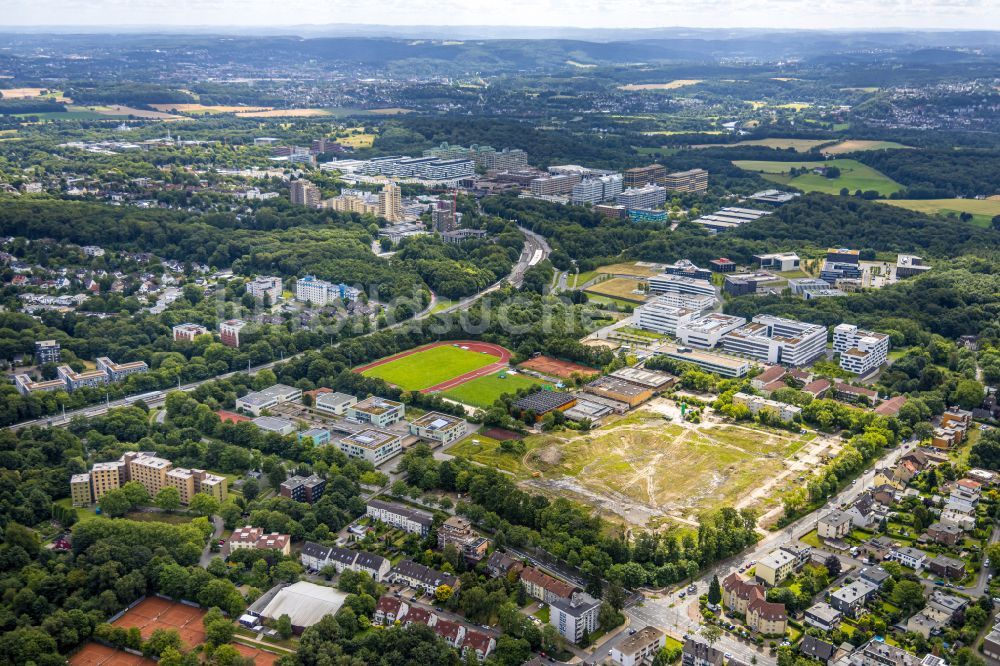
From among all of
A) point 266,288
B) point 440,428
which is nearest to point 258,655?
point 440,428

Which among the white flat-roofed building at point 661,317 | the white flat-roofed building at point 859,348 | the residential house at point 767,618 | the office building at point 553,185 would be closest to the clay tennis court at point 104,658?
the residential house at point 767,618

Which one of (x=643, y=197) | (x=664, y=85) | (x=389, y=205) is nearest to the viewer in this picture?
(x=389, y=205)

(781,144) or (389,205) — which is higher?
(781,144)

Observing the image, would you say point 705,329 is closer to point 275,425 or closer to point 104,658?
point 275,425

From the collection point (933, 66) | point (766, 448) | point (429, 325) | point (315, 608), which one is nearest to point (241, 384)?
point (429, 325)

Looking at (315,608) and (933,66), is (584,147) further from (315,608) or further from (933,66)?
(933,66)

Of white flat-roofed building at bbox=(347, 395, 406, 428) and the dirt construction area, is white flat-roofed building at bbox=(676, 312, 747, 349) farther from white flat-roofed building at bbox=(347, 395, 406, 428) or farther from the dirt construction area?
white flat-roofed building at bbox=(347, 395, 406, 428)
